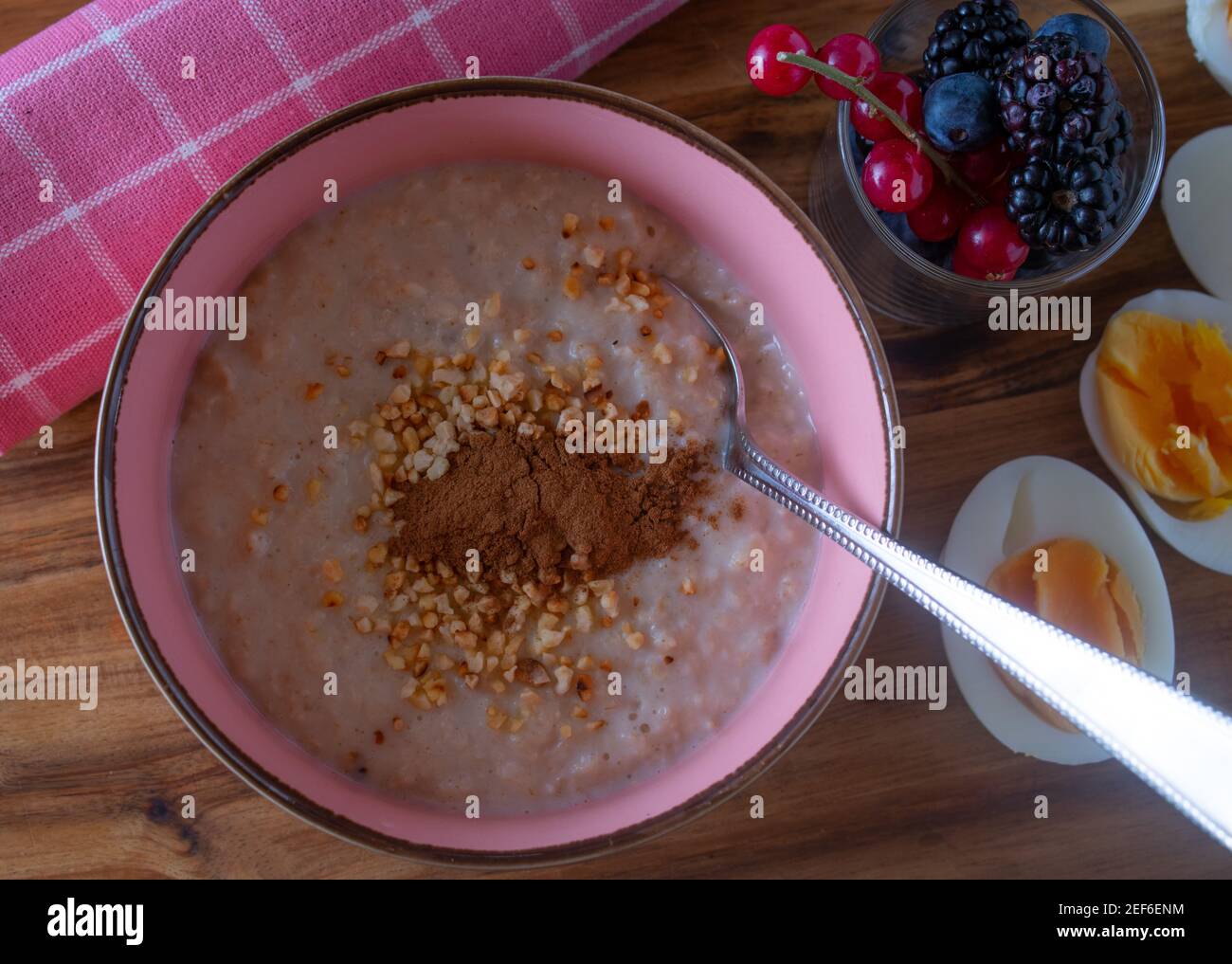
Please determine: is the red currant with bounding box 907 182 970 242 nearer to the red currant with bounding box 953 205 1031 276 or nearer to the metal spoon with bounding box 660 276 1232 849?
the red currant with bounding box 953 205 1031 276

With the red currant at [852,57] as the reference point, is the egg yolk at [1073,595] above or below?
below

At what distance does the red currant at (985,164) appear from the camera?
1175 millimetres

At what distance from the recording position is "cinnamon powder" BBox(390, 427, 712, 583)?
44.9 inches

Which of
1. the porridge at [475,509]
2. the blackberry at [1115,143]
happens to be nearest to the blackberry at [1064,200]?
the blackberry at [1115,143]

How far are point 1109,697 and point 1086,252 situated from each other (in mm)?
630

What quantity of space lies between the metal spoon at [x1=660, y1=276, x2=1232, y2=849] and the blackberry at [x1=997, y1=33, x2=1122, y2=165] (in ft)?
1.52

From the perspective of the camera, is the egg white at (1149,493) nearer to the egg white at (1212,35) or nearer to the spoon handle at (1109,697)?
the egg white at (1212,35)

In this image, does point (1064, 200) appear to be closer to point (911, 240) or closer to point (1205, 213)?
point (911, 240)

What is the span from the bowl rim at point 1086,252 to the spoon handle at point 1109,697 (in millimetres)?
408

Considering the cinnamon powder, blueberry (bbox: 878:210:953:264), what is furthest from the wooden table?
the cinnamon powder

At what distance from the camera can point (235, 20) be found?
1179mm

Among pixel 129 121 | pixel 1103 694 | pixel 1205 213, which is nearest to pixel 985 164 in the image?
pixel 1205 213

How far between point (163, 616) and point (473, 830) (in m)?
0.40
